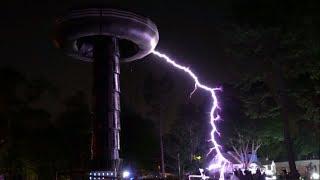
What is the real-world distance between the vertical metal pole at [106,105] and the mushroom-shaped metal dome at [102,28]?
0.91m

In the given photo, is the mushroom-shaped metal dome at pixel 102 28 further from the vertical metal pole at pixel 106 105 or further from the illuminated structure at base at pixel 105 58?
the vertical metal pole at pixel 106 105

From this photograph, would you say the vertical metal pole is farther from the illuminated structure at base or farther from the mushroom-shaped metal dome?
the mushroom-shaped metal dome

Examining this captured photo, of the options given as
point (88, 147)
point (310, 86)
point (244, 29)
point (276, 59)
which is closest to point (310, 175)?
point (310, 86)

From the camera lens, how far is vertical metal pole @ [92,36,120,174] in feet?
72.3

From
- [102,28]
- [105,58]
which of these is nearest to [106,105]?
[105,58]

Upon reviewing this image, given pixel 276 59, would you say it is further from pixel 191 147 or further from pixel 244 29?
pixel 191 147

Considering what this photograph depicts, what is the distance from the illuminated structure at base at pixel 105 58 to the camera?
72.6 ft

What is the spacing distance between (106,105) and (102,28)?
4.06 metres

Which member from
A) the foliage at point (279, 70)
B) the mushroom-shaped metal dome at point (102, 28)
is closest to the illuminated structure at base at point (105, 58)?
the mushroom-shaped metal dome at point (102, 28)

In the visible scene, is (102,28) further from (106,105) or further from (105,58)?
(106,105)

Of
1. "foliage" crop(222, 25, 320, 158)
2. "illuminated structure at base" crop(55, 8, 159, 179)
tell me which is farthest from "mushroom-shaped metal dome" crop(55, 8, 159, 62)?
"foliage" crop(222, 25, 320, 158)

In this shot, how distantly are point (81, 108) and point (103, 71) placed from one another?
902 inches

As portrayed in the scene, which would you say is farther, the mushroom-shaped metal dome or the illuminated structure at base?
the mushroom-shaped metal dome

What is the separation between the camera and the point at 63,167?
147 ft
